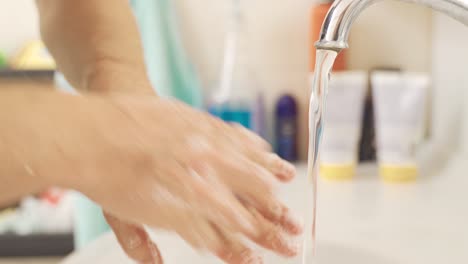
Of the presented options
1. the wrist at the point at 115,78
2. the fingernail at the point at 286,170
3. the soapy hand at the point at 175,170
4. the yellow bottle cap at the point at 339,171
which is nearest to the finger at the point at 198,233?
the soapy hand at the point at 175,170

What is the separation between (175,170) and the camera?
39cm

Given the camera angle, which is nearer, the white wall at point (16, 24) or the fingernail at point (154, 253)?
the fingernail at point (154, 253)

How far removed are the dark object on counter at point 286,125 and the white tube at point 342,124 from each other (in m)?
0.13

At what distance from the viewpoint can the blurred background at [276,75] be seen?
38.8 inches

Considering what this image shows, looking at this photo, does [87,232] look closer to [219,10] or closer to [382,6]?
[219,10]

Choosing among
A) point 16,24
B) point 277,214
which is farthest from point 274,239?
point 16,24

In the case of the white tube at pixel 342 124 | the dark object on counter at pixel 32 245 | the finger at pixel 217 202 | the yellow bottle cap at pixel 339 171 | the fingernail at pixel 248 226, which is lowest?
the dark object on counter at pixel 32 245

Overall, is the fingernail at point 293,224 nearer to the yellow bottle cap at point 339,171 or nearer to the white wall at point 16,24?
the yellow bottle cap at point 339,171

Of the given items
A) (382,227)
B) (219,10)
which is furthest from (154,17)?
(382,227)

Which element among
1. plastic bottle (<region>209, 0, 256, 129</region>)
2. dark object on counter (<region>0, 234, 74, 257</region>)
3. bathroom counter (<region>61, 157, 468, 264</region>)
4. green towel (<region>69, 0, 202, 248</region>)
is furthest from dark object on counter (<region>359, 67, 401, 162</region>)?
dark object on counter (<region>0, 234, 74, 257</region>)

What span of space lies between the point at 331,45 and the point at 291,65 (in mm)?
641

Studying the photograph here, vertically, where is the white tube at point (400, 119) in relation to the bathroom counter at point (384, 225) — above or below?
above

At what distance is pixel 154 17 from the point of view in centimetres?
106

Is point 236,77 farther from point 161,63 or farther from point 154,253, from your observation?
point 154,253
